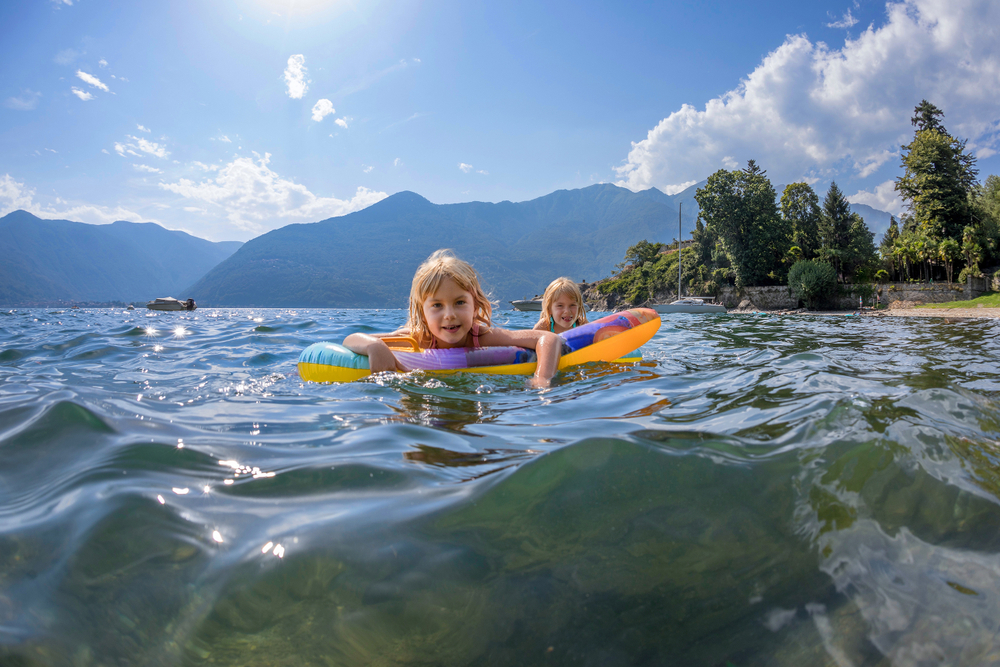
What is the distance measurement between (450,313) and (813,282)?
4168 cm

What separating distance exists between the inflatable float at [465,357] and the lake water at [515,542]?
1769 mm

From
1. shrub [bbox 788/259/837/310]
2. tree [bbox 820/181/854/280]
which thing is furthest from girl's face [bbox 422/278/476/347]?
tree [bbox 820/181/854/280]

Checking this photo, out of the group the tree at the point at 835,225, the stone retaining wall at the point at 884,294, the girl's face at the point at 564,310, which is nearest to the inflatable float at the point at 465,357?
the girl's face at the point at 564,310

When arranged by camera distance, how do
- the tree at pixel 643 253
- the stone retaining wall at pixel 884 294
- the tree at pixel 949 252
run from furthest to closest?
the tree at pixel 643 253
the tree at pixel 949 252
the stone retaining wall at pixel 884 294

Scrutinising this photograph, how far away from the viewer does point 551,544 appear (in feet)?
3.90

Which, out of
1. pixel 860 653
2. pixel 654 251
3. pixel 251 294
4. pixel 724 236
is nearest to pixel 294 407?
pixel 860 653

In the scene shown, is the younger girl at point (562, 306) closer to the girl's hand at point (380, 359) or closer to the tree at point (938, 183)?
the girl's hand at point (380, 359)

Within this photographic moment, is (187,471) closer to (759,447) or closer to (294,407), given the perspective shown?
(294,407)

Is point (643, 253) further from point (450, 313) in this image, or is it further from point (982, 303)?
point (450, 313)

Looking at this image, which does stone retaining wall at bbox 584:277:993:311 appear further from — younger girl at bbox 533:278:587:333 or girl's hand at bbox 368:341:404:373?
girl's hand at bbox 368:341:404:373

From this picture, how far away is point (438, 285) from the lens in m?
3.94

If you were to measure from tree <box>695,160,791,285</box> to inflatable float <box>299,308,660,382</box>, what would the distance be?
4310 cm

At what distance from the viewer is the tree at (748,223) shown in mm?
42219

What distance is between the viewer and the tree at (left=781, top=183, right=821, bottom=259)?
4294 centimetres
